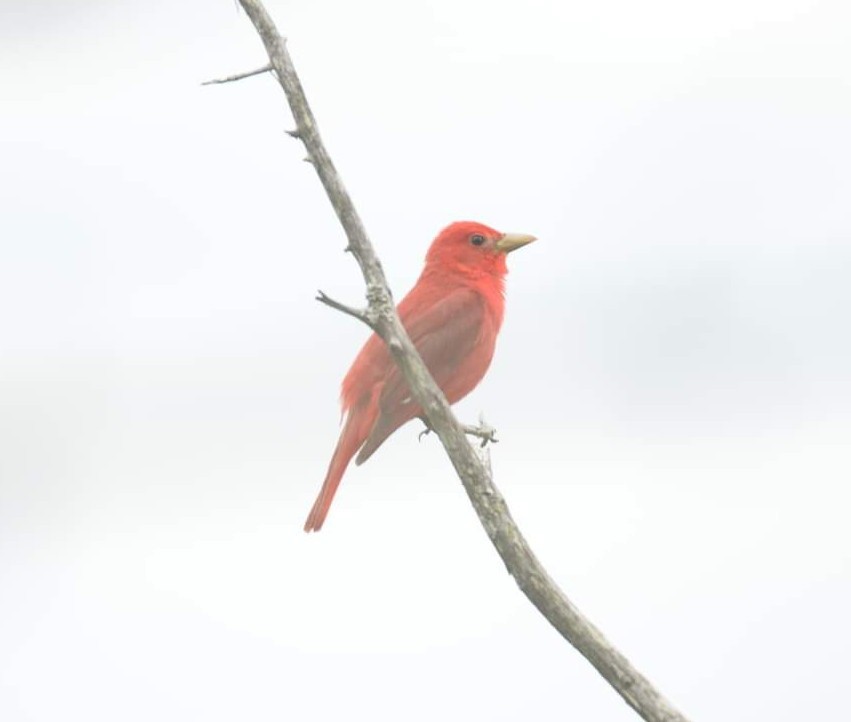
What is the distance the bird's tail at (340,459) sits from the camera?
5245 millimetres

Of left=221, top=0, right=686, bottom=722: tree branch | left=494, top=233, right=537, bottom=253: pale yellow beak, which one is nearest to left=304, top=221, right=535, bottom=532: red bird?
left=494, top=233, right=537, bottom=253: pale yellow beak

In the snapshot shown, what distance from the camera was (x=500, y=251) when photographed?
6.55 metres

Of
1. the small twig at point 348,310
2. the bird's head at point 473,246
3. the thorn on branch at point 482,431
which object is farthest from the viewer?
the bird's head at point 473,246

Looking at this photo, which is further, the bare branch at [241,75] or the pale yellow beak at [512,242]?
the pale yellow beak at [512,242]

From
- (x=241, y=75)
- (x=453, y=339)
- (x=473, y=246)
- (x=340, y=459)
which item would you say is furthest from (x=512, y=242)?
(x=241, y=75)

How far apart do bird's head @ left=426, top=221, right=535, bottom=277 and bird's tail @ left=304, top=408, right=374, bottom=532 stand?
1.22 meters

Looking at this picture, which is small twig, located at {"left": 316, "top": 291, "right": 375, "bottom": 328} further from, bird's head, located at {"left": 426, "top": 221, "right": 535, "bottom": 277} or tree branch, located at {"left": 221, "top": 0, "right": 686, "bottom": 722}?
bird's head, located at {"left": 426, "top": 221, "right": 535, "bottom": 277}

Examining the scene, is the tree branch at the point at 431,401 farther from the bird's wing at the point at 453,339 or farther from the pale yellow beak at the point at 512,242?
the pale yellow beak at the point at 512,242

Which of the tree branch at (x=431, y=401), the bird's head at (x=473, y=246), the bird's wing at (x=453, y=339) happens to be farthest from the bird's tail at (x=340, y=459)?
the tree branch at (x=431, y=401)

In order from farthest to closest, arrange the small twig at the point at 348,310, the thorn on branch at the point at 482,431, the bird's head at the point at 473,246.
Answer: the bird's head at the point at 473,246
the thorn on branch at the point at 482,431
the small twig at the point at 348,310

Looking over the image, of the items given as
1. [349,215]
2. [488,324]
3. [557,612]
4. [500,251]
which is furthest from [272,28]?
[500,251]

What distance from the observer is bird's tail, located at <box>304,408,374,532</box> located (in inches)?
207

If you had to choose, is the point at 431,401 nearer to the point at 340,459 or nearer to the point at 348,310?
the point at 348,310

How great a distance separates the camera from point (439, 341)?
5.70 metres
